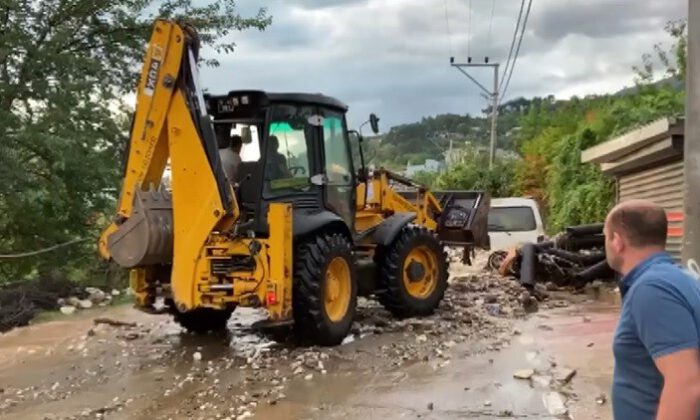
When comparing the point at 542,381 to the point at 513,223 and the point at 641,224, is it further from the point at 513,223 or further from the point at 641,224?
the point at 513,223

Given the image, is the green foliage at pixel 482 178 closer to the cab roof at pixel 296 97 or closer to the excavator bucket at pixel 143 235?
the cab roof at pixel 296 97

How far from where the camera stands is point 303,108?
1030 centimetres

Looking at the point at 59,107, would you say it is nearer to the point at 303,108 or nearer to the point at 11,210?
the point at 11,210

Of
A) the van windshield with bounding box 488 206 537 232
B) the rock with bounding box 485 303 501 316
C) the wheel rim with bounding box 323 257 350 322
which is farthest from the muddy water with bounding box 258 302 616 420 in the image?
the van windshield with bounding box 488 206 537 232

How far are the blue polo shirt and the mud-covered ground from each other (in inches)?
148

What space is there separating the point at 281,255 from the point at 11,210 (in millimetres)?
6521

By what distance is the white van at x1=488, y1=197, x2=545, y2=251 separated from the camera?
1880 cm

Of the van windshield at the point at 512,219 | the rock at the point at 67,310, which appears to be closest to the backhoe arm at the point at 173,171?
the rock at the point at 67,310

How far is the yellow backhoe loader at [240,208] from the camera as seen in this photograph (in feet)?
30.0

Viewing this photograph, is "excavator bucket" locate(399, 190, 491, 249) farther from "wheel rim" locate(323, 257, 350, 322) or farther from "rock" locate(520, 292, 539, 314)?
"wheel rim" locate(323, 257, 350, 322)

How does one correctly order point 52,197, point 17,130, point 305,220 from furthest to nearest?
point 52,197 → point 17,130 → point 305,220

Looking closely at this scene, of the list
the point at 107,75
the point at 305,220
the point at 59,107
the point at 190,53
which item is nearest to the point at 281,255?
the point at 305,220

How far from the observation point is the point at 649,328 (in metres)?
2.79

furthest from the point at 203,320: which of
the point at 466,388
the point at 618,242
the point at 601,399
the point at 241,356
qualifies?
the point at 618,242
